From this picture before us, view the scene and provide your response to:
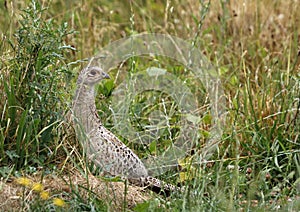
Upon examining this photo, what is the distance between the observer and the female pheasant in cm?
363

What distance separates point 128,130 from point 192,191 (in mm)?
886

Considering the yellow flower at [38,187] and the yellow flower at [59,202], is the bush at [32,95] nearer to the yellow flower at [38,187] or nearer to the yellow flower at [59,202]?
the yellow flower at [38,187]

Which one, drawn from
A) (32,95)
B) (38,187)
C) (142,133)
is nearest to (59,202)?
(38,187)

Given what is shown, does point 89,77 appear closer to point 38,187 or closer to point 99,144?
point 99,144

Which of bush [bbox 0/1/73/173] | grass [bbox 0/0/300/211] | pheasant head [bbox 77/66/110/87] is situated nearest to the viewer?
grass [bbox 0/0/300/211]


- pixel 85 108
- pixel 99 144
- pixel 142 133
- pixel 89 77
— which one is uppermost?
pixel 89 77

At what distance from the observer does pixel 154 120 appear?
175 inches

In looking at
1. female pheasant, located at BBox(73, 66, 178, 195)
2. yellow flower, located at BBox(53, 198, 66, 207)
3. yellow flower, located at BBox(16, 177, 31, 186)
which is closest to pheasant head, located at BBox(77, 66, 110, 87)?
female pheasant, located at BBox(73, 66, 178, 195)

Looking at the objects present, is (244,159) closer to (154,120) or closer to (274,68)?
(154,120)

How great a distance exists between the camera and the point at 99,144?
3635mm

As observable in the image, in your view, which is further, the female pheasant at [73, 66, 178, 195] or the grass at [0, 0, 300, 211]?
the female pheasant at [73, 66, 178, 195]

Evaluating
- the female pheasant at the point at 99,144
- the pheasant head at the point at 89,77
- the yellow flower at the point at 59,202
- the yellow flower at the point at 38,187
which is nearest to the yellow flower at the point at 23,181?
the yellow flower at the point at 38,187

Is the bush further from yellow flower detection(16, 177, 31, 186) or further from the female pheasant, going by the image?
yellow flower detection(16, 177, 31, 186)

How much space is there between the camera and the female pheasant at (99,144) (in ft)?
11.9
